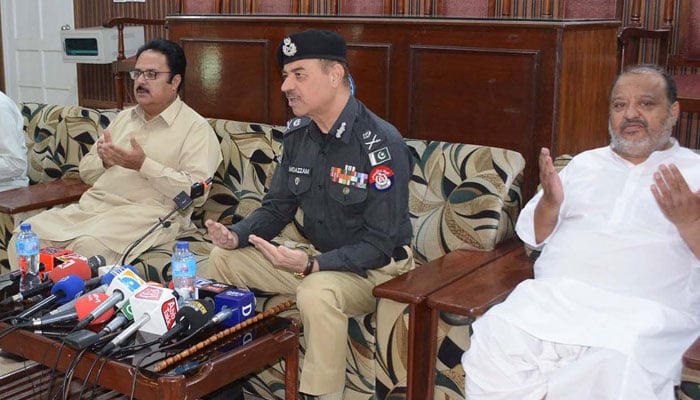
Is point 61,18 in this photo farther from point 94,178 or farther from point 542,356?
point 542,356

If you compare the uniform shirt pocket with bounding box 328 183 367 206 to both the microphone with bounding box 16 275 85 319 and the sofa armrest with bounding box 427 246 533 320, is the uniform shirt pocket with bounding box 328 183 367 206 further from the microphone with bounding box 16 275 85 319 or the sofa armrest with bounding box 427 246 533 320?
the microphone with bounding box 16 275 85 319

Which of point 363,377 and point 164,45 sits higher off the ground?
point 164,45

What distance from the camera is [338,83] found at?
266 centimetres

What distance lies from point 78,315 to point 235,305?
41 centimetres

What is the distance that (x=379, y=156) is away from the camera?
8.52ft

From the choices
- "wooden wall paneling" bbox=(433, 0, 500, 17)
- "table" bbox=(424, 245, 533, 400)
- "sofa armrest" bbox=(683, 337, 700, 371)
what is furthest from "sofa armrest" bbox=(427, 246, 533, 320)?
"wooden wall paneling" bbox=(433, 0, 500, 17)

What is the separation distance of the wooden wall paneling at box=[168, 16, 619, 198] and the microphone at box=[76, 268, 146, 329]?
1.43 metres

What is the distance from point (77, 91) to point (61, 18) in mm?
623

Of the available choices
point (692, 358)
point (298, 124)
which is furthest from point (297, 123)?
point (692, 358)

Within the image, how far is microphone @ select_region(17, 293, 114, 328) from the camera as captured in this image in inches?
88.2

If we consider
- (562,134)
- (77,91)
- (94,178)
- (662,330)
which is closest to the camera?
(662,330)

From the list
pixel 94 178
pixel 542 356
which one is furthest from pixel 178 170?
pixel 542 356

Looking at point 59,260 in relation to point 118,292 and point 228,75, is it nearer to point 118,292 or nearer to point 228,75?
point 118,292

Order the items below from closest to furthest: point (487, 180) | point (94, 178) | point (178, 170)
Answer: point (487, 180) → point (178, 170) → point (94, 178)
